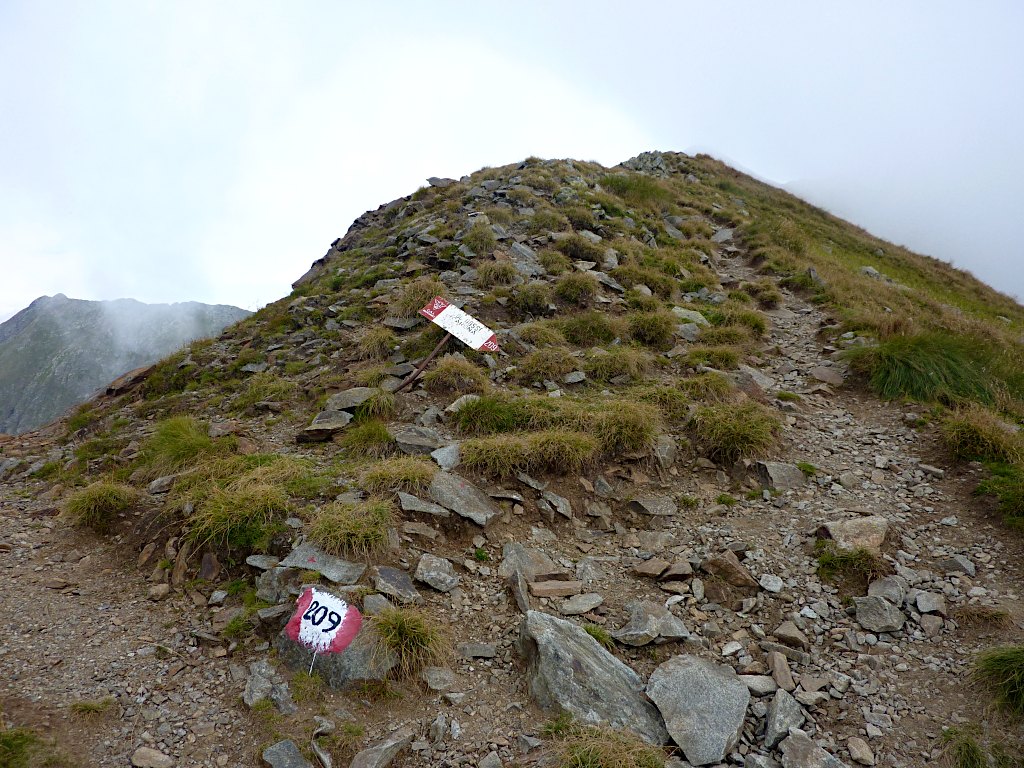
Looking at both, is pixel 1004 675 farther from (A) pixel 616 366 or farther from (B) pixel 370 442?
(B) pixel 370 442

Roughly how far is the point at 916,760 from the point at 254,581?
625 cm

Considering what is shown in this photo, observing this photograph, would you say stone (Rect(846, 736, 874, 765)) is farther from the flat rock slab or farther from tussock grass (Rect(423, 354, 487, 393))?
tussock grass (Rect(423, 354, 487, 393))

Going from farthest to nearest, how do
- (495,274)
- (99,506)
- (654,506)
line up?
(495,274) → (654,506) → (99,506)

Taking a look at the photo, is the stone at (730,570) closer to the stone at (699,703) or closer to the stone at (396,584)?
the stone at (699,703)

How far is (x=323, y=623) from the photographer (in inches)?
190

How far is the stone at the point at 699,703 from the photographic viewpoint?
13.5ft

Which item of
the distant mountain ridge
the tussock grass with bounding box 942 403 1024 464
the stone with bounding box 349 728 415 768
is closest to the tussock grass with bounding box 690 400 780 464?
the tussock grass with bounding box 942 403 1024 464

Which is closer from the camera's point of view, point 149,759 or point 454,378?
point 149,759

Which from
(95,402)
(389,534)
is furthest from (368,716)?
(95,402)

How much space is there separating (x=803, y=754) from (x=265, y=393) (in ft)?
34.6

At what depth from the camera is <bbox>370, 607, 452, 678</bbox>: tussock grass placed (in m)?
4.65

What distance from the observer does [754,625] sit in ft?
17.4

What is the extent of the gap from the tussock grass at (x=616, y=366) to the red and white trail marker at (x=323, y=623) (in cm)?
671

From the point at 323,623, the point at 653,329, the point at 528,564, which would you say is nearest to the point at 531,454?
the point at 528,564
